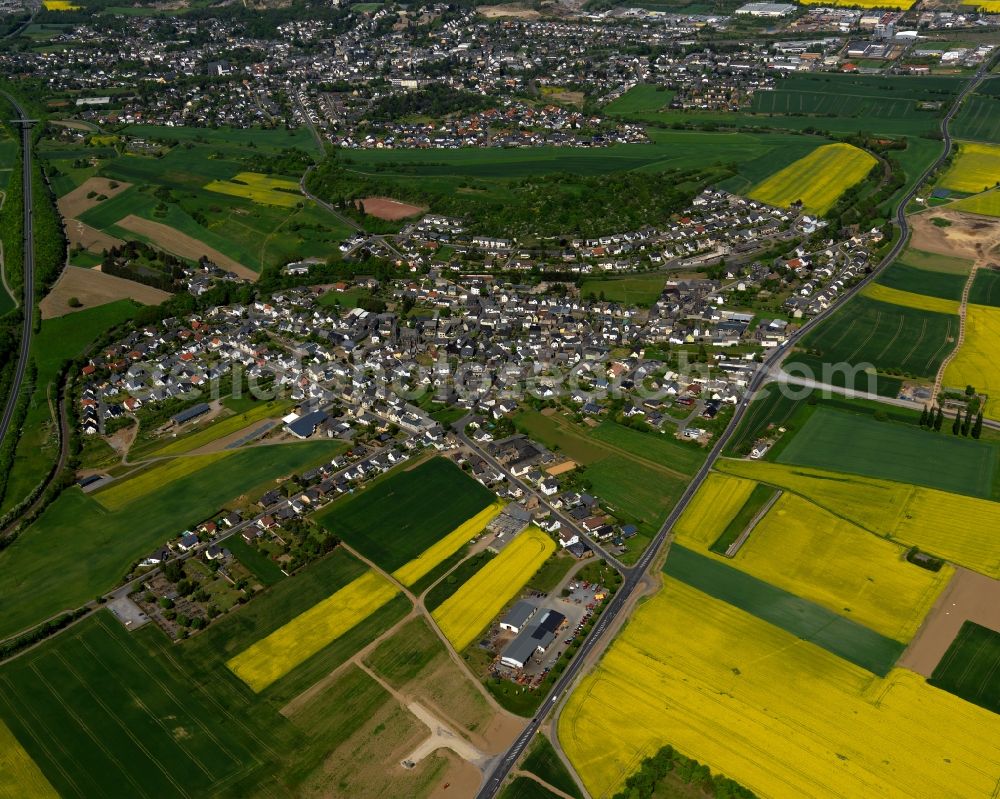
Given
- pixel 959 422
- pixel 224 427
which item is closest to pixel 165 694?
pixel 224 427

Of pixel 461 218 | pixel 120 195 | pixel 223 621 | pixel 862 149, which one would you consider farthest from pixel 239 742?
pixel 862 149

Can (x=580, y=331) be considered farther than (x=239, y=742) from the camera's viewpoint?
Yes

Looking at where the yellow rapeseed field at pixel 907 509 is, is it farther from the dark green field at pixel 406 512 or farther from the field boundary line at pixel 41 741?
the field boundary line at pixel 41 741

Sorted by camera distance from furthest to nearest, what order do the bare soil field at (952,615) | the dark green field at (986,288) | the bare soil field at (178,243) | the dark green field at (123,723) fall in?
1. the bare soil field at (178,243)
2. the dark green field at (986,288)
3. the bare soil field at (952,615)
4. the dark green field at (123,723)

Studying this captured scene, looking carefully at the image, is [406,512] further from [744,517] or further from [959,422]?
[959,422]

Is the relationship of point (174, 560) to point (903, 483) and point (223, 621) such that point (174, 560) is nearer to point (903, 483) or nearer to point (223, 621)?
point (223, 621)

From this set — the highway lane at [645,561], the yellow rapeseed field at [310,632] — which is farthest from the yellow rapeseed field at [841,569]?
the yellow rapeseed field at [310,632]
